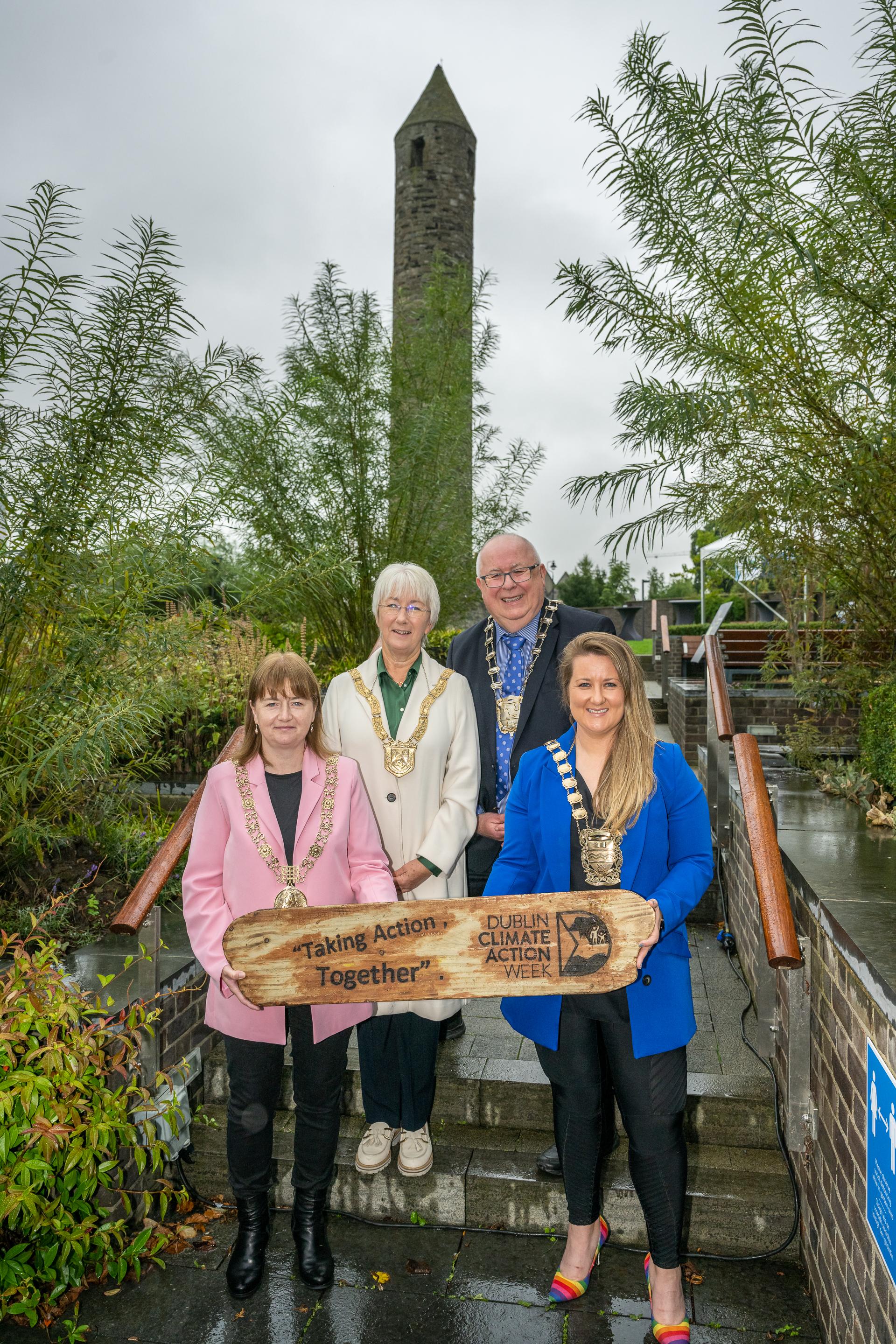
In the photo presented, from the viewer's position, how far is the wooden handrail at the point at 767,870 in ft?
8.25

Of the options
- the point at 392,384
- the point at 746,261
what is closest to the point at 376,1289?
the point at 746,261

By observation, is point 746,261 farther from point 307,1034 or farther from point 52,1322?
point 52,1322

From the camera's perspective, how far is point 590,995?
7.54ft

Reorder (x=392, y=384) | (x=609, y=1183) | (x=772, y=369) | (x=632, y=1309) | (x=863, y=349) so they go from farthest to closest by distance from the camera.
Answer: (x=392, y=384)
(x=772, y=369)
(x=863, y=349)
(x=609, y=1183)
(x=632, y=1309)

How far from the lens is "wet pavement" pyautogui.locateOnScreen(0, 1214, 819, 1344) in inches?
97.3

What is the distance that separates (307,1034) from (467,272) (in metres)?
10.2

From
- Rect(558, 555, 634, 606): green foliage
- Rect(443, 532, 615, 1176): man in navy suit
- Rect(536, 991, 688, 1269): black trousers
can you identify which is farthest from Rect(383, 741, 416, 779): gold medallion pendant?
Rect(558, 555, 634, 606): green foliage

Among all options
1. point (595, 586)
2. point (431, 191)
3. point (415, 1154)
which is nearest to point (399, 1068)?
point (415, 1154)

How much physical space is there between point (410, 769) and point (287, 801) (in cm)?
39

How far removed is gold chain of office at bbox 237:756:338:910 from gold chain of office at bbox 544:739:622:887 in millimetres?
674

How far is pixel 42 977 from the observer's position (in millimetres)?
2641

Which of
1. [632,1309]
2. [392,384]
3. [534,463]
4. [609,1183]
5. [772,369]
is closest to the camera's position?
[632,1309]

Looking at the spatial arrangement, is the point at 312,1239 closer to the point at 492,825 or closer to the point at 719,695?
the point at 492,825

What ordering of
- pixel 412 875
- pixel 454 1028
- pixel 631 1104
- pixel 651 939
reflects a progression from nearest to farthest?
1. pixel 651 939
2. pixel 631 1104
3. pixel 412 875
4. pixel 454 1028
